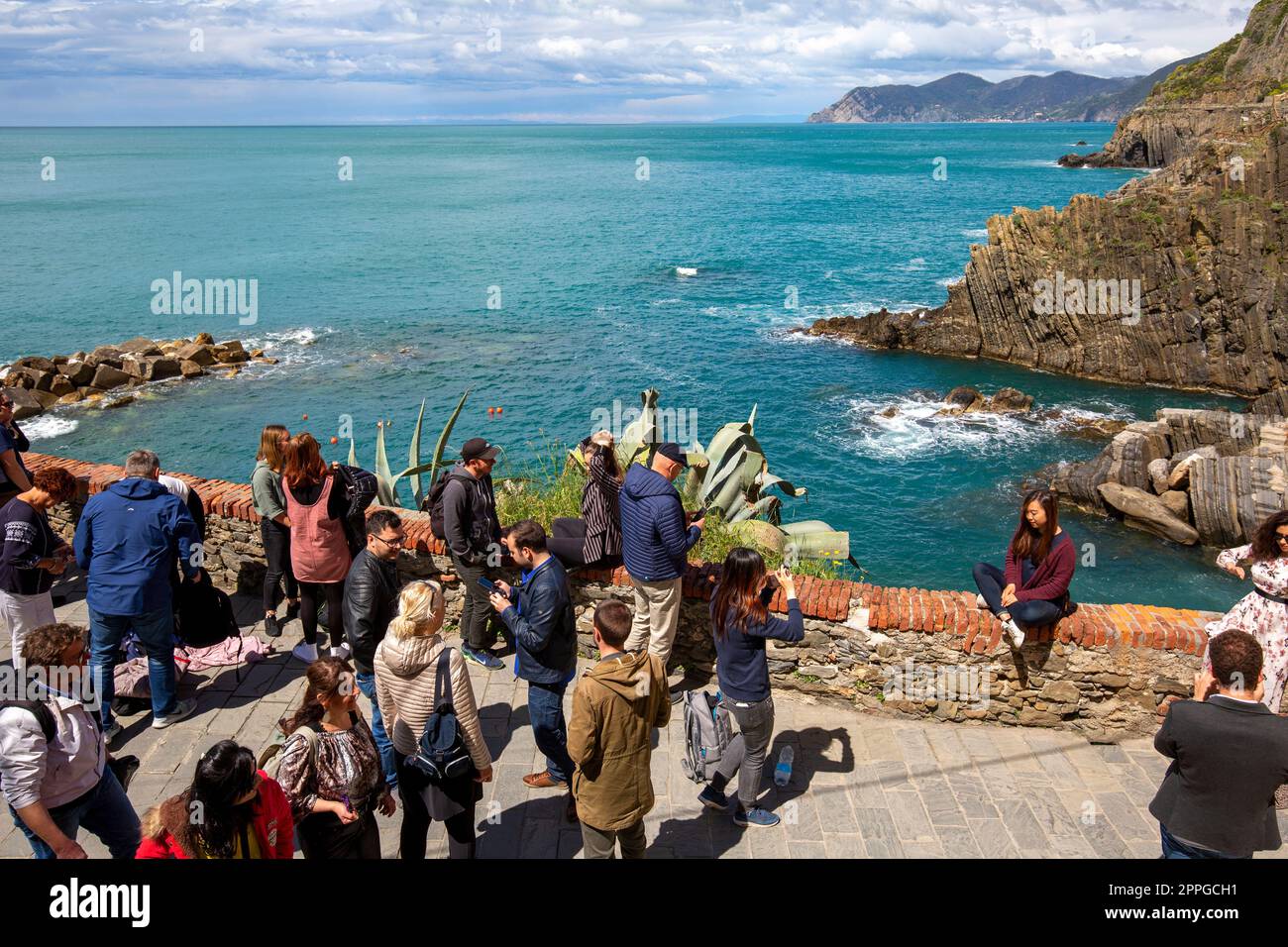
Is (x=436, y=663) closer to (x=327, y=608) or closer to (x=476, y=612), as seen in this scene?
(x=476, y=612)

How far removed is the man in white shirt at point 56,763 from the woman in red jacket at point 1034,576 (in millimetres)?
5754

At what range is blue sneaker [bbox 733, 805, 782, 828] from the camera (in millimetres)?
5562

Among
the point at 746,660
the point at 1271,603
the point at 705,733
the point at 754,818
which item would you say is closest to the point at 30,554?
the point at 705,733

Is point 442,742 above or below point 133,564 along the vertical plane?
below

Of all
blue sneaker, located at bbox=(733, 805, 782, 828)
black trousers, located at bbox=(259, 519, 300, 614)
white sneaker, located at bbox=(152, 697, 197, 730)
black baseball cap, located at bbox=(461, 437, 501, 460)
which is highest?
black baseball cap, located at bbox=(461, 437, 501, 460)

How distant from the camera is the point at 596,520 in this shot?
6.94 meters

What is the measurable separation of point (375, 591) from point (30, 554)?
262 cm

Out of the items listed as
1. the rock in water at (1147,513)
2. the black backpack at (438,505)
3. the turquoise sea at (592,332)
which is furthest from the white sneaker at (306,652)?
the rock in water at (1147,513)

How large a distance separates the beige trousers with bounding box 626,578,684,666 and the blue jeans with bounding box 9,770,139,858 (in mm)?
3242

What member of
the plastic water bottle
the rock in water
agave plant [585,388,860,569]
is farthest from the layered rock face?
the plastic water bottle

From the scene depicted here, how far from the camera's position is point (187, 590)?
6930mm

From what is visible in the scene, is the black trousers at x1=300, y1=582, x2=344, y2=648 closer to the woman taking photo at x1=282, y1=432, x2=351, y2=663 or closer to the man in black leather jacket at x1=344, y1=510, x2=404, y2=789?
the woman taking photo at x1=282, y1=432, x2=351, y2=663

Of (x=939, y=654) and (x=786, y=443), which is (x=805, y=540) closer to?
(x=939, y=654)
